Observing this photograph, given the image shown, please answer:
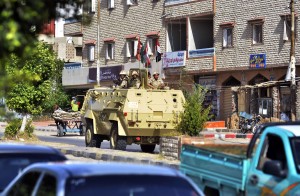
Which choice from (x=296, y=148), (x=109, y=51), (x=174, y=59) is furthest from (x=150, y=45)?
(x=296, y=148)


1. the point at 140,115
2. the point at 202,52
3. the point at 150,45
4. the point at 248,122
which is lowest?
the point at 248,122

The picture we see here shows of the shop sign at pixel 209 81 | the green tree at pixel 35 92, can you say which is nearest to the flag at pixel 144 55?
the shop sign at pixel 209 81

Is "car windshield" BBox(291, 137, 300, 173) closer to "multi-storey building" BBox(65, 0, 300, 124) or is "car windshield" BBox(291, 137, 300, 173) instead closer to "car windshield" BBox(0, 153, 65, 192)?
"car windshield" BBox(0, 153, 65, 192)

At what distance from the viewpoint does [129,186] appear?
7.08m

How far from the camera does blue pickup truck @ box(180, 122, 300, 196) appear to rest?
985 cm

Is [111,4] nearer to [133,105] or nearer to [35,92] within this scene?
[35,92]

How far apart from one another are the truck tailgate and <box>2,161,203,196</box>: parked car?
363cm

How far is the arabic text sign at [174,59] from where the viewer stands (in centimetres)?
5028

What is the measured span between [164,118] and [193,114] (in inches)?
149

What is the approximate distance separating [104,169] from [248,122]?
34.6 meters

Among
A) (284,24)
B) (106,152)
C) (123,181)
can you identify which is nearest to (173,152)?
(106,152)

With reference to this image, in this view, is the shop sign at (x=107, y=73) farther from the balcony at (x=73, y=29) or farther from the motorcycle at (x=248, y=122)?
the motorcycle at (x=248, y=122)

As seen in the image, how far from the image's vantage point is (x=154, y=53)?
53.4 meters

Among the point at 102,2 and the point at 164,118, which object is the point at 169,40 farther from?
the point at 164,118
